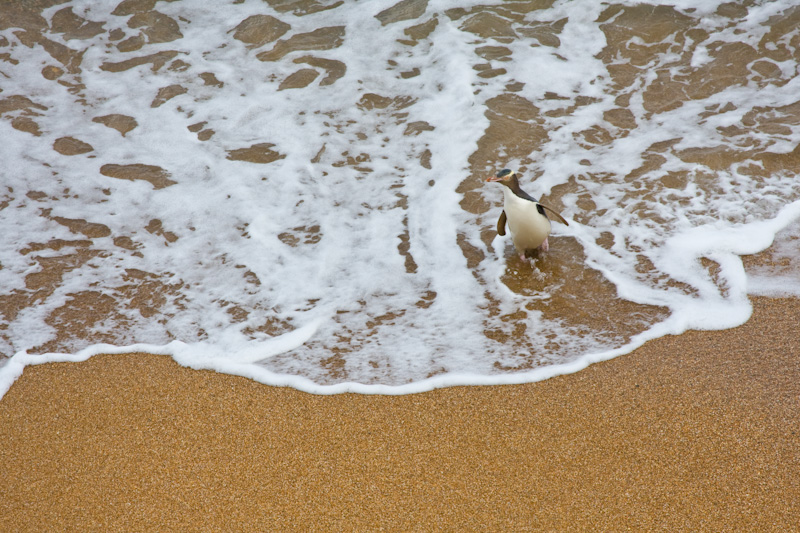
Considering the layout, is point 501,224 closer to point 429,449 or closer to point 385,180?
point 385,180

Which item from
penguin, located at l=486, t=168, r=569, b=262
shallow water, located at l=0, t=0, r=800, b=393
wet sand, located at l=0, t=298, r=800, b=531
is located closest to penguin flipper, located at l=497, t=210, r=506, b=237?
penguin, located at l=486, t=168, r=569, b=262

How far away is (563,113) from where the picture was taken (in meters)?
5.77

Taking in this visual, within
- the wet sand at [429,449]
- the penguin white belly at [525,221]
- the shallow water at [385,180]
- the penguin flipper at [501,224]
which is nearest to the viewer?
the wet sand at [429,449]

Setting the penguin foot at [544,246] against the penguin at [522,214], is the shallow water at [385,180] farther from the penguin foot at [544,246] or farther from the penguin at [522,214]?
the penguin at [522,214]

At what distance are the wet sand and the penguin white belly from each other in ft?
3.16

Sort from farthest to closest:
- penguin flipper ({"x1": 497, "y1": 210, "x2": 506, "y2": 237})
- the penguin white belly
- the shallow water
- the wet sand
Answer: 1. penguin flipper ({"x1": 497, "y1": 210, "x2": 506, "y2": 237})
2. the penguin white belly
3. the shallow water
4. the wet sand

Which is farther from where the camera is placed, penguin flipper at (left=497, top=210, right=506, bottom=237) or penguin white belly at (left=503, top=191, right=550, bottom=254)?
penguin flipper at (left=497, top=210, right=506, bottom=237)

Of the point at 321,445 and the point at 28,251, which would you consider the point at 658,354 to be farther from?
the point at 28,251

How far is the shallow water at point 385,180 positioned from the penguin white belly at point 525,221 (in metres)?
0.23

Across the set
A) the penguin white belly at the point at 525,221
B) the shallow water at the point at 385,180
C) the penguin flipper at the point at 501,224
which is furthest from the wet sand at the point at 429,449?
the penguin flipper at the point at 501,224

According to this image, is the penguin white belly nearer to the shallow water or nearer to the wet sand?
the shallow water

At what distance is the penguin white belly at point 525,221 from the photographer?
3768 mm

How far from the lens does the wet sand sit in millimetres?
2490

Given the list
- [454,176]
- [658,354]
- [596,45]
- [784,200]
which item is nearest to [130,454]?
[658,354]
